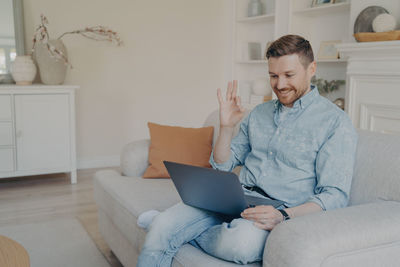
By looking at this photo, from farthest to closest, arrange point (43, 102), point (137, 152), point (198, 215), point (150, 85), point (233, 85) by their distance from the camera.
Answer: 1. point (150, 85)
2. point (43, 102)
3. point (137, 152)
4. point (233, 85)
5. point (198, 215)

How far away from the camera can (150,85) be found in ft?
15.7

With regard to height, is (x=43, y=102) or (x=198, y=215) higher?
(x=43, y=102)

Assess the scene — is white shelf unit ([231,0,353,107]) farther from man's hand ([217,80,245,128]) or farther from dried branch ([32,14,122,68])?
man's hand ([217,80,245,128])

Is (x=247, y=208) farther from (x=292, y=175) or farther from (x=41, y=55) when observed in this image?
(x=41, y=55)

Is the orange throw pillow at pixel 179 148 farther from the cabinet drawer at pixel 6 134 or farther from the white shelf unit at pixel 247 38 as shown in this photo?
the white shelf unit at pixel 247 38

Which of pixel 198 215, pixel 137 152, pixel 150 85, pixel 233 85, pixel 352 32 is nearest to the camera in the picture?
pixel 198 215

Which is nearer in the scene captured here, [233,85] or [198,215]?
[198,215]

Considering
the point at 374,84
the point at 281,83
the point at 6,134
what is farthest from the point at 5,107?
the point at 374,84

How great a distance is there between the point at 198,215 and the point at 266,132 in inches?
16.4

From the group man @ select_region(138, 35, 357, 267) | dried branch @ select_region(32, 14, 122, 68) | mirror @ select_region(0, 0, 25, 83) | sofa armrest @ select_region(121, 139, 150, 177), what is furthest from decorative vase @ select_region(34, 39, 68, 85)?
man @ select_region(138, 35, 357, 267)

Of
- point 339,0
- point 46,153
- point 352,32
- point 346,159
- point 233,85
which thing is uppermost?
point 339,0

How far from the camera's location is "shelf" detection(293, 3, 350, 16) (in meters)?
3.78

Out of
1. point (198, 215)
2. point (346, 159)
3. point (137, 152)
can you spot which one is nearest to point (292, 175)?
point (346, 159)

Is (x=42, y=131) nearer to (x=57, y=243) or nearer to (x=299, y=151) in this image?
(x=57, y=243)
